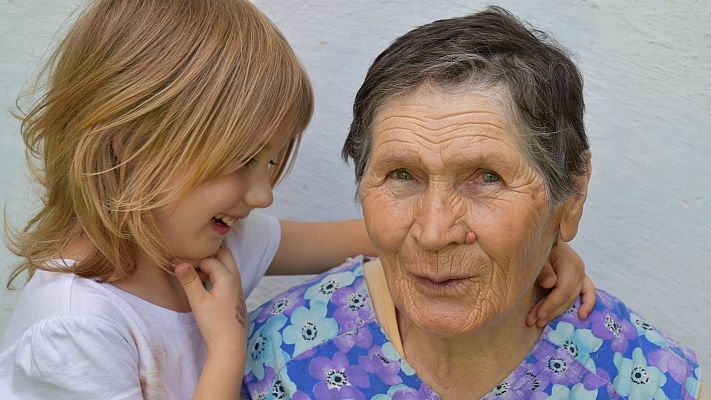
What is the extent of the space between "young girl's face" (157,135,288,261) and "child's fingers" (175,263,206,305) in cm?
4

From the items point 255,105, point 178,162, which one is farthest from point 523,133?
point 178,162

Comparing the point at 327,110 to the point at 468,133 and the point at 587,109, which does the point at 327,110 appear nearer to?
the point at 587,109

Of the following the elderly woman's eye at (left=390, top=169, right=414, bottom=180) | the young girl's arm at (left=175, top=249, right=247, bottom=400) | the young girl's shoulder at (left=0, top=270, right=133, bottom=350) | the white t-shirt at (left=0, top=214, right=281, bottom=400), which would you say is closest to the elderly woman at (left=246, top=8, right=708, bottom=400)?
the elderly woman's eye at (left=390, top=169, right=414, bottom=180)

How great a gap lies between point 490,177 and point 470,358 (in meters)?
0.53

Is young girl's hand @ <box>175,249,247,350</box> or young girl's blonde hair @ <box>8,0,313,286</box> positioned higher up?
young girl's blonde hair @ <box>8,0,313,286</box>

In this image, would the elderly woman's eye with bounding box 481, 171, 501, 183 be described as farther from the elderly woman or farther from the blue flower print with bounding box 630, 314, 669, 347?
the blue flower print with bounding box 630, 314, 669, 347

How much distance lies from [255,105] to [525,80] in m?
0.69

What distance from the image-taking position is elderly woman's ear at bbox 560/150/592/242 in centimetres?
223

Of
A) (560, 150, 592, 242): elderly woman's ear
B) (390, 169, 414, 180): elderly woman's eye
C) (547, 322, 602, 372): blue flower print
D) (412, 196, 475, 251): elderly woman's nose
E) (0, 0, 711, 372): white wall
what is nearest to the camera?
(412, 196, 475, 251): elderly woman's nose

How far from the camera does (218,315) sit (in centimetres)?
239

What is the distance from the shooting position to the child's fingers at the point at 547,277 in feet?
7.90

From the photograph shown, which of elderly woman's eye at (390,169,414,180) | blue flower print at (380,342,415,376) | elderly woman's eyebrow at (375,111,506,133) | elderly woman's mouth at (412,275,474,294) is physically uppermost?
elderly woman's eyebrow at (375,111,506,133)

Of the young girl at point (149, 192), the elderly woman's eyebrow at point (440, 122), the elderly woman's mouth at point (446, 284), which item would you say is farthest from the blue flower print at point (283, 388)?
the elderly woman's eyebrow at point (440, 122)

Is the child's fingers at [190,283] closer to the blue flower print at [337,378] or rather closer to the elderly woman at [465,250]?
the elderly woman at [465,250]
